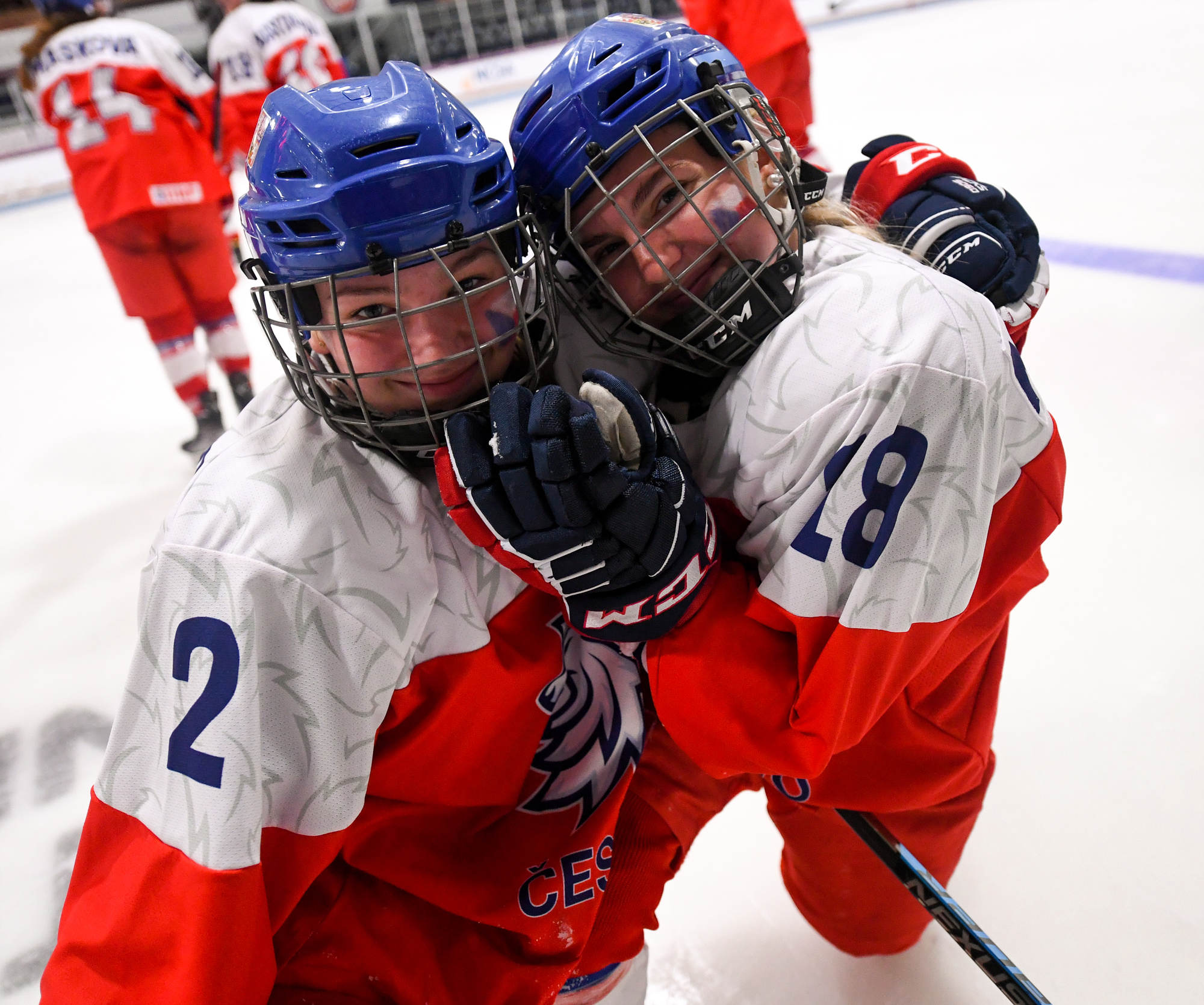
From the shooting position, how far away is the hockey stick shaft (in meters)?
1.02

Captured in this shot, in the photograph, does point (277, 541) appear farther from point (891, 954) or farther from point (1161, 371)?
point (1161, 371)

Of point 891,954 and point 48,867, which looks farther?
point 48,867

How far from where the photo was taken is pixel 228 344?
2.97m

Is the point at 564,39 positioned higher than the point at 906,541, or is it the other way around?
the point at 906,541

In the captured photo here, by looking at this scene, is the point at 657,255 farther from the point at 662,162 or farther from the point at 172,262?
the point at 172,262

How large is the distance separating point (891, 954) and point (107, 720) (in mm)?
1607

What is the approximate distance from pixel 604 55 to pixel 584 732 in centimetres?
→ 77

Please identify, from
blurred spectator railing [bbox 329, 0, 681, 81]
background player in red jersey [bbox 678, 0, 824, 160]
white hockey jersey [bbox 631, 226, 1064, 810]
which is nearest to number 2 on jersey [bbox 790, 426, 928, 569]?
white hockey jersey [bbox 631, 226, 1064, 810]

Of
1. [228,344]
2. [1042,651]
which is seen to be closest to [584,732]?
[1042,651]

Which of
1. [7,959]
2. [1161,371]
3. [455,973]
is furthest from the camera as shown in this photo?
[1161,371]

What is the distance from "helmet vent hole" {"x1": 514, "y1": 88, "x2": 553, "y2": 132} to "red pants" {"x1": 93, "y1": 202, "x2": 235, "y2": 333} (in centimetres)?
214

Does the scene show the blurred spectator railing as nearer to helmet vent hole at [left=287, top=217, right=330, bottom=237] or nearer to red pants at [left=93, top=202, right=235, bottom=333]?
red pants at [left=93, top=202, right=235, bottom=333]

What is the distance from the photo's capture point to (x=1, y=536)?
2.67 m

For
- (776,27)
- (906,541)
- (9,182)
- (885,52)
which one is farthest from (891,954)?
(9,182)
